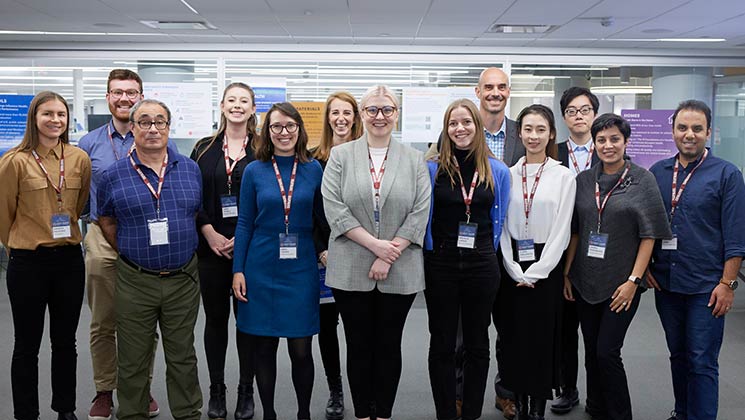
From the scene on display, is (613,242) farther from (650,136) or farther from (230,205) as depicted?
(650,136)

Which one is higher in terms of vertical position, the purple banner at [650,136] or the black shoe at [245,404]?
the purple banner at [650,136]

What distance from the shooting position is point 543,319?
2.84 metres

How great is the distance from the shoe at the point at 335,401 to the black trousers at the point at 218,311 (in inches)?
17.1

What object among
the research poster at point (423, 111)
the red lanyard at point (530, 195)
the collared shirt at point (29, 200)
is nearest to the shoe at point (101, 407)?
the collared shirt at point (29, 200)

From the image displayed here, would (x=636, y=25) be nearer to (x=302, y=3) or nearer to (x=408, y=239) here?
(x=302, y=3)

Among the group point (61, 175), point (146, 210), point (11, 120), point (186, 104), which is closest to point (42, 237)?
point (61, 175)

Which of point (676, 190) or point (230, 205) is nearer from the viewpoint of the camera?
point (676, 190)

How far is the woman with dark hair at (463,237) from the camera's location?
2.71 metres

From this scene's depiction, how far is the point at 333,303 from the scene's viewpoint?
305cm

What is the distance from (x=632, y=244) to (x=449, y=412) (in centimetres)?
112

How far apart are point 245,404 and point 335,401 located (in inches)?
18.3

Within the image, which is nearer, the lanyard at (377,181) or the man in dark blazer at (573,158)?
the lanyard at (377,181)

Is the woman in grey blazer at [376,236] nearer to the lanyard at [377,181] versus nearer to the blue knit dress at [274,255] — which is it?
the lanyard at [377,181]

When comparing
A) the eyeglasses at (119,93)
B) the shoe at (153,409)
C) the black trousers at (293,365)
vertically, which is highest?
the eyeglasses at (119,93)
